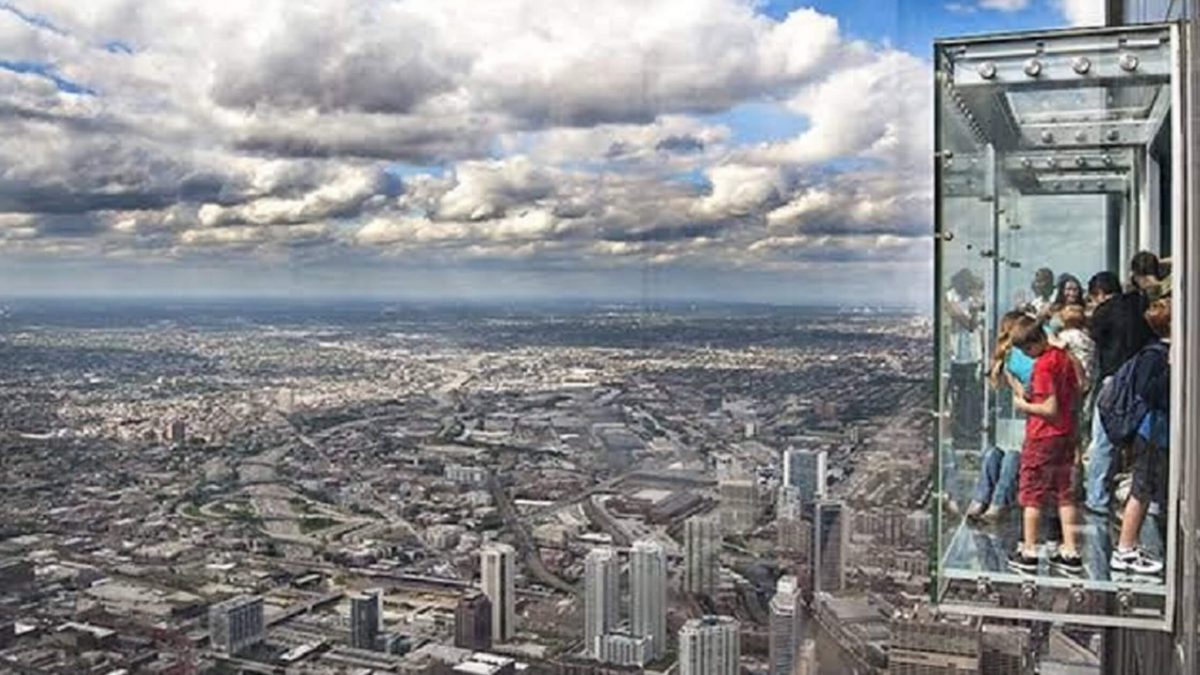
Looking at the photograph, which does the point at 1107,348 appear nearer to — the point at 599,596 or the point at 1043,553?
the point at 1043,553

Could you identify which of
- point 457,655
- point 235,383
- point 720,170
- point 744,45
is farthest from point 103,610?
point 744,45

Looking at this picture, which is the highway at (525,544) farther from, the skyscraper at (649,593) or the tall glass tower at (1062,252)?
the tall glass tower at (1062,252)

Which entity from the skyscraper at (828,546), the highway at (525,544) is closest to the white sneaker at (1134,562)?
the skyscraper at (828,546)

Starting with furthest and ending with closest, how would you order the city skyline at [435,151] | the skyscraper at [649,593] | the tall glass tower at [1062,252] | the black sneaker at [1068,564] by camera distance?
the city skyline at [435,151], the skyscraper at [649,593], the black sneaker at [1068,564], the tall glass tower at [1062,252]

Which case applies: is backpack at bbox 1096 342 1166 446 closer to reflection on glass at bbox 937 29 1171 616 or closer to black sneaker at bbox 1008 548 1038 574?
reflection on glass at bbox 937 29 1171 616

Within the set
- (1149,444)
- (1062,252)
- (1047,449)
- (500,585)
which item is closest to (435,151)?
(500,585)

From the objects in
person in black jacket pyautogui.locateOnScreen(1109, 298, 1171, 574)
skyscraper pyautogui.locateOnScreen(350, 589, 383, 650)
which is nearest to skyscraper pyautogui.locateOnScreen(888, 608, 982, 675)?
person in black jacket pyautogui.locateOnScreen(1109, 298, 1171, 574)
